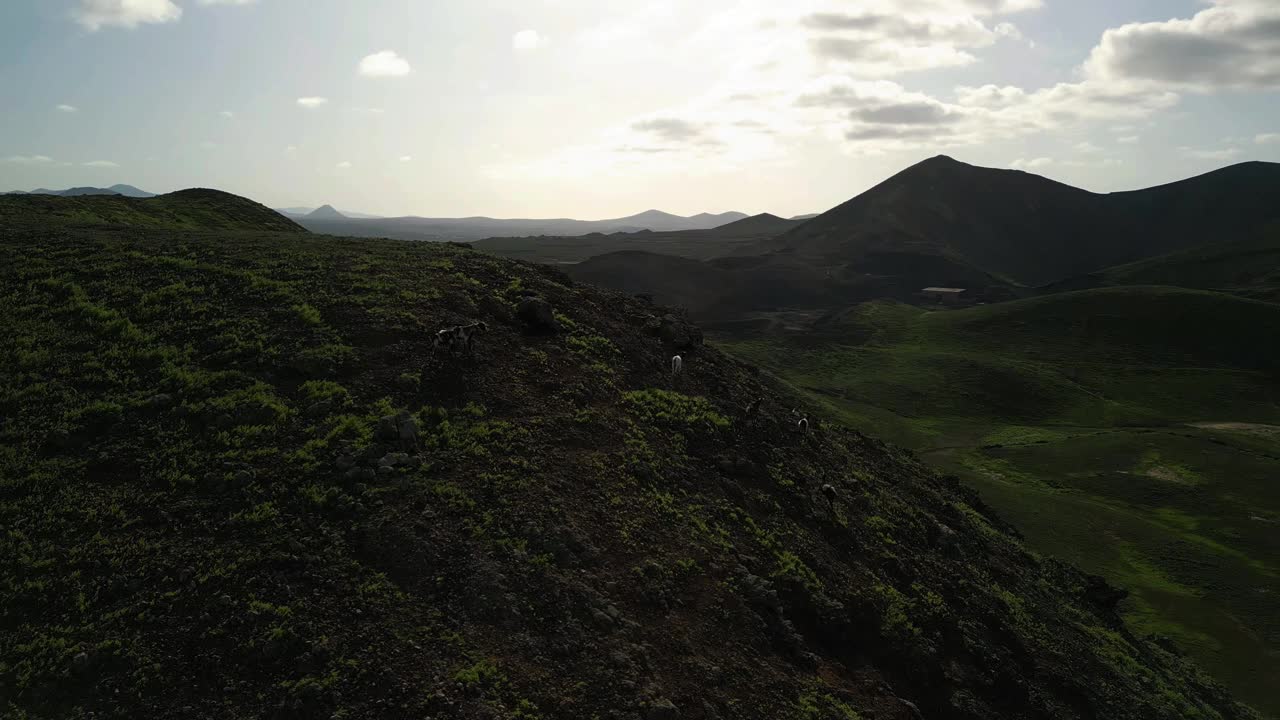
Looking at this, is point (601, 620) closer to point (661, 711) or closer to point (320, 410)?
point (661, 711)

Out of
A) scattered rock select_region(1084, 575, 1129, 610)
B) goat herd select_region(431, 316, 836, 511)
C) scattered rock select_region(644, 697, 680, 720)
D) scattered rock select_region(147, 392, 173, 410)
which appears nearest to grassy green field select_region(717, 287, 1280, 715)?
scattered rock select_region(1084, 575, 1129, 610)

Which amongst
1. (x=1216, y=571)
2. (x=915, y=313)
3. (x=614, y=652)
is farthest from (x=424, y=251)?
(x=915, y=313)

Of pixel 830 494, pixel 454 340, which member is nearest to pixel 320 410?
pixel 454 340

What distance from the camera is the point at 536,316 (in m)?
26.9

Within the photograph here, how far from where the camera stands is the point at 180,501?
14719 mm

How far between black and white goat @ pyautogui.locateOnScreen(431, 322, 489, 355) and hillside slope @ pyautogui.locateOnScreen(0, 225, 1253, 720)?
2.74 feet

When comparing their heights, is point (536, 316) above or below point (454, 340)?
above

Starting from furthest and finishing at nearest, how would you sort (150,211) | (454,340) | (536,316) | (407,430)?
1. (150,211)
2. (536,316)
3. (454,340)
4. (407,430)

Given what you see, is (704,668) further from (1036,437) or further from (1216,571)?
(1036,437)

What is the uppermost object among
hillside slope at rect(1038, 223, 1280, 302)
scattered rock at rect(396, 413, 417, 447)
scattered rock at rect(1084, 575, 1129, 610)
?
hillside slope at rect(1038, 223, 1280, 302)

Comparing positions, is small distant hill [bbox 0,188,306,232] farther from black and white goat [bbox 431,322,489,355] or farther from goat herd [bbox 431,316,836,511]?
black and white goat [bbox 431,322,489,355]

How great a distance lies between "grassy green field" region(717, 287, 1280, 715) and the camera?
126ft

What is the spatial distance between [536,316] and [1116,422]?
82877 millimetres

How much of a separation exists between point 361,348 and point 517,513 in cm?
1042
